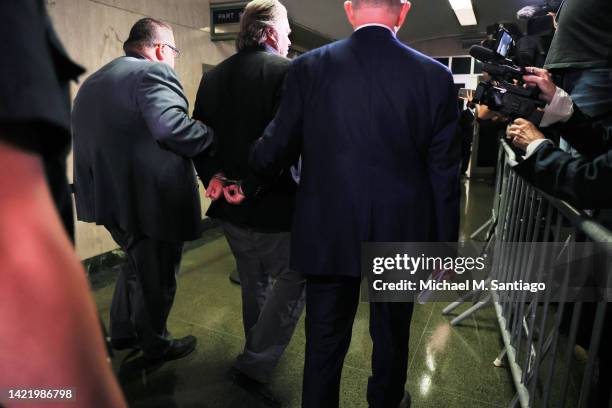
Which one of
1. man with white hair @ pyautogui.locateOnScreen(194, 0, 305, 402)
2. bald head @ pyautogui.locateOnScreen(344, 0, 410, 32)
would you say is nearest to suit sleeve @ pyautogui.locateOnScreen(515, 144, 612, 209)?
bald head @ pyautogui.locateOnScreen(344, 0, 410, 32)

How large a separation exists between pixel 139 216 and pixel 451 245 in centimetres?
140

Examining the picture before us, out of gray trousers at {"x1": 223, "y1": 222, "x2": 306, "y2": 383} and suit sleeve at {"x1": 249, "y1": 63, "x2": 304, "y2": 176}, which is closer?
suit sleeve at {"x1": 249, "y1": 63, "x2": 304, "y2": 176}

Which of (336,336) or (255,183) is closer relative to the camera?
(336,336)

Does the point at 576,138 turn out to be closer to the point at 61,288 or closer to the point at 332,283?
the point at 332,283

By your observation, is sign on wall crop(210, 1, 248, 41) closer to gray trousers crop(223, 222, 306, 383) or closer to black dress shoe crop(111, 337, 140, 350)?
gray trousers crop(223, 222, 306, 383)

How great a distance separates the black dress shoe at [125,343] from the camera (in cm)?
225

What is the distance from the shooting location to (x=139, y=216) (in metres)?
1.92

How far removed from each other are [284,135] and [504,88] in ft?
3.08

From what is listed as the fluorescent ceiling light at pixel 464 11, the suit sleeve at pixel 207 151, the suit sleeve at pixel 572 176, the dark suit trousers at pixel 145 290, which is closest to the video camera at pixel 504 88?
the suit sleeve at pixel 572 176

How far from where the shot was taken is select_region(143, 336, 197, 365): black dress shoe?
2188 millimetres

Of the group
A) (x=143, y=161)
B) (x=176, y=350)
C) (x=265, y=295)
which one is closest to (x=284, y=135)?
(x=143, y=161)

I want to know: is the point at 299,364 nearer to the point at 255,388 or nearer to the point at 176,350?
the point at 255,388

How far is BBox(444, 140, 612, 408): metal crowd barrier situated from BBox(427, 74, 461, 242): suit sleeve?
1.21 feet

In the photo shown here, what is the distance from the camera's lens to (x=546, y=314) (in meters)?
1.58
